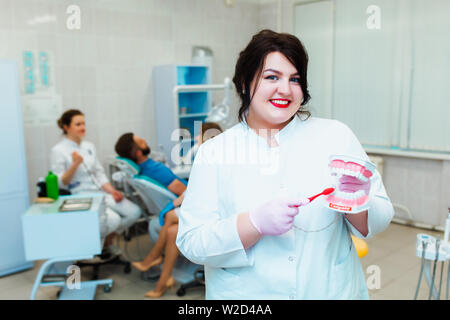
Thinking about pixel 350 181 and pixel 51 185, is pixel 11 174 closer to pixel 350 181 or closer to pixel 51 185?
pixel 51 185

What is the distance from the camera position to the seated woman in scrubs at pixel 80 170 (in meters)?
3.21

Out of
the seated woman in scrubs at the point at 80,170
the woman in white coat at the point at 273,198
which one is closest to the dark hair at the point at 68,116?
the seated woman in scrubs at the point at 80,170

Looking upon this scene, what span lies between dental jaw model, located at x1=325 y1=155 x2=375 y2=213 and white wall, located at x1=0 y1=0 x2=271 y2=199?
3299 mm

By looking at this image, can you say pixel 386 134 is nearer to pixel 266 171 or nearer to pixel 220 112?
pixel 220 112

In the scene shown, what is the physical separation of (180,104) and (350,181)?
12.6ft

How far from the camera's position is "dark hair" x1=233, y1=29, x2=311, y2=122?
3.14 ft

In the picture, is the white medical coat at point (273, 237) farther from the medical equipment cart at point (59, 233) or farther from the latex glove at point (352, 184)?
the medical equipment cart at point (59, 233)

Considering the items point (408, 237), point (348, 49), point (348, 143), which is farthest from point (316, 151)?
point (348, 49)

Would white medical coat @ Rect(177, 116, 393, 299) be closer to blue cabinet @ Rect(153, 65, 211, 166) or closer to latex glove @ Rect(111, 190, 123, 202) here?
latex glove @ Rect(111, 190, 123, 202)

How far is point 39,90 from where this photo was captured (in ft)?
11.6

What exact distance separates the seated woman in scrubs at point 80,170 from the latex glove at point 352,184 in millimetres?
2516

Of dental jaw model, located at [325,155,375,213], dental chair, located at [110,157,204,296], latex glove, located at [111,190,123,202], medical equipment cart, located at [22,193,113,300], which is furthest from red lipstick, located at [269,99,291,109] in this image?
latex glove, located at [111,190,123,202]

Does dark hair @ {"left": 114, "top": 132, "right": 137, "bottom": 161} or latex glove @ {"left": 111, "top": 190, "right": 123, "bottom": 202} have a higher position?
dark hair @ {"left": 114, "top": 132, "right": 137, "bottom": 161}

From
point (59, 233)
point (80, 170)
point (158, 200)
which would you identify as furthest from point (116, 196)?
point (59, 233)
